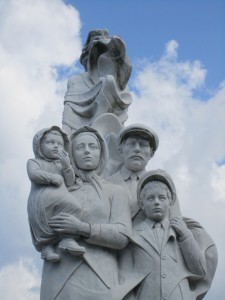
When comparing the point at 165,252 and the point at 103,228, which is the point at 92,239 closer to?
the point at 103,228

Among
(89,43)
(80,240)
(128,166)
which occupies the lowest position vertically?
(80,240)

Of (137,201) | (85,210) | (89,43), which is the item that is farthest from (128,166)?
(89,43)

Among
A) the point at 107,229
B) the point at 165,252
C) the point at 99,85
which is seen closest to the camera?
the point at 107,229

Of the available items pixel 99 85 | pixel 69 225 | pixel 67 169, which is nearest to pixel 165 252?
pixel 69 225

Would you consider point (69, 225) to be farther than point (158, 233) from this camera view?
No

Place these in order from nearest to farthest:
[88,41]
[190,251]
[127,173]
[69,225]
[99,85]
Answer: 1. [69,225]
2. [190,251]
3. [127,173]
4. [99,85]
5. [88,41]

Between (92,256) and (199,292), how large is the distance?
1.36 m

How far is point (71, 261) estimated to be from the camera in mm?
6141

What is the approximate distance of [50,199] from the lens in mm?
6273

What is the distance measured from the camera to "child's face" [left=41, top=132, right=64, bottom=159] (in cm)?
675

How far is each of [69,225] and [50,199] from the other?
380mm

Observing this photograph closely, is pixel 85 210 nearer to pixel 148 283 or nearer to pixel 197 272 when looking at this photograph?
pixel 148 283

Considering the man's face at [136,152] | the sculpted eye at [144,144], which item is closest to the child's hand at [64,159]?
the man's face at [136,152]

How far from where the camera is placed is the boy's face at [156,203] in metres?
6.57
